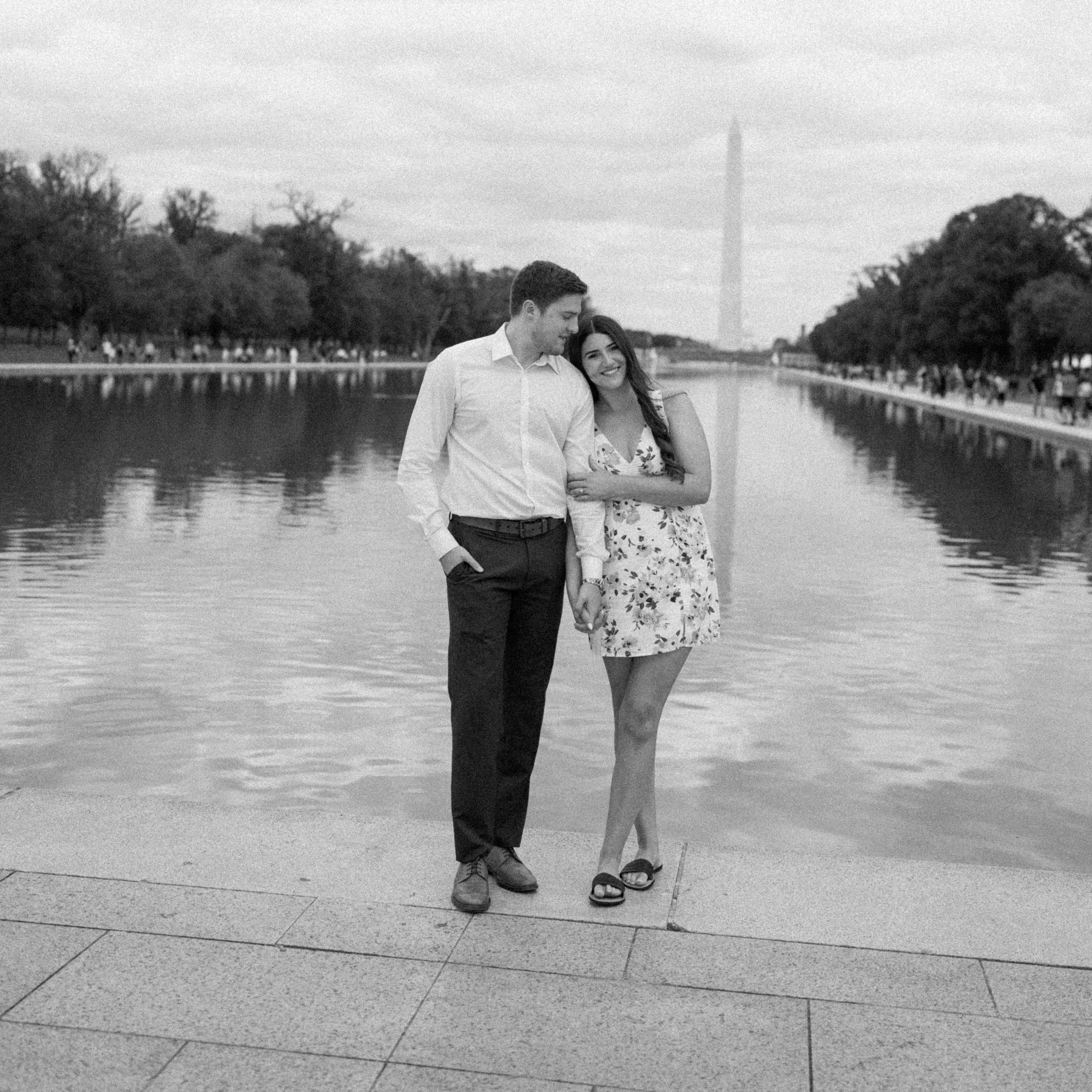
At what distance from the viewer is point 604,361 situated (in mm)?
4730

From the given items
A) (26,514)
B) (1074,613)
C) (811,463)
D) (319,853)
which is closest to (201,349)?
(811,463)

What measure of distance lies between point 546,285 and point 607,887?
5.73ft

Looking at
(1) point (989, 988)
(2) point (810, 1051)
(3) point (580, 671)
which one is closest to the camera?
(2) point (810, 1051)

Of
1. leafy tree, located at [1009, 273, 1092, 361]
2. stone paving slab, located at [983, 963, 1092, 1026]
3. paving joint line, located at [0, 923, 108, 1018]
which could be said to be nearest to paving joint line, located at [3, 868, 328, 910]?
paving joint line, located at [0, 923, 108, 1018]

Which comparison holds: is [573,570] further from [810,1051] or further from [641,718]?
[810,1051]

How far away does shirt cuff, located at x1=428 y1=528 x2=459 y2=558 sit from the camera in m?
4.73

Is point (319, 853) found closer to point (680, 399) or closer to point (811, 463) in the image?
point (680, 399)

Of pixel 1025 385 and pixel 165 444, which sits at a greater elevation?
pixel 165 444

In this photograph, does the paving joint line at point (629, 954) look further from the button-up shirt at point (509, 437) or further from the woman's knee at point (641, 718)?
the button-up shirt at point (509, 437)

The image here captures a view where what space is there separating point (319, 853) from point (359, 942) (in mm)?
761

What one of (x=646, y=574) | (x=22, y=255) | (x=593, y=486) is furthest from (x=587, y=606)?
(x=22, y=255)

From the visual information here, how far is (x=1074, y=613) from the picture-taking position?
468 inches

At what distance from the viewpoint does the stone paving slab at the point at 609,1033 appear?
3.54 meters

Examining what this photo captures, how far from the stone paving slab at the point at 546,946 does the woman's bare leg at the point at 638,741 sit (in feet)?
1.31
